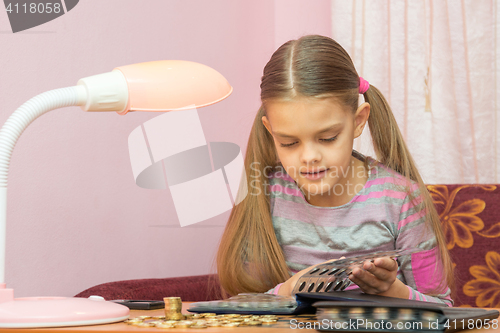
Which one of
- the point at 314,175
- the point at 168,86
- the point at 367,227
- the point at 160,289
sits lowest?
the point at 160,289

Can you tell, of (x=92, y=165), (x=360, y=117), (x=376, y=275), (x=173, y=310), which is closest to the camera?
(x=173, y=310)

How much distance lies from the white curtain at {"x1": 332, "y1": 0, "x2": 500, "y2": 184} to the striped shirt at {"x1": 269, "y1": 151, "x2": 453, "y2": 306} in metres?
0.49

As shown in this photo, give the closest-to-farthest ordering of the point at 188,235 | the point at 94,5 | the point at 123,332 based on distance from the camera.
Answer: the point at 123,332 < the point at 94,5 < the point at 188,235

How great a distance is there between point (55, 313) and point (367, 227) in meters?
0.67

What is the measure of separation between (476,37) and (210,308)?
1304 mm

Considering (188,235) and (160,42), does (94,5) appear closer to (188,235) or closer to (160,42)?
(160,42)

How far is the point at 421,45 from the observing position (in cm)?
155

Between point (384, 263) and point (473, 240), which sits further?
point (473, 240)

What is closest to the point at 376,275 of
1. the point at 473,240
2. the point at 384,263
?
the point at 384,263

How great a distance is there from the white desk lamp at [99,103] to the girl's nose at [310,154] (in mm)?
210

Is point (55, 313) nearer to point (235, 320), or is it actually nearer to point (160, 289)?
point (235, 320)

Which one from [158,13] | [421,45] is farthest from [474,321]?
[421,45]

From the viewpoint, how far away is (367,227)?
1006 millimetres

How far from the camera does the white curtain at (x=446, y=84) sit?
1514 millimetres
